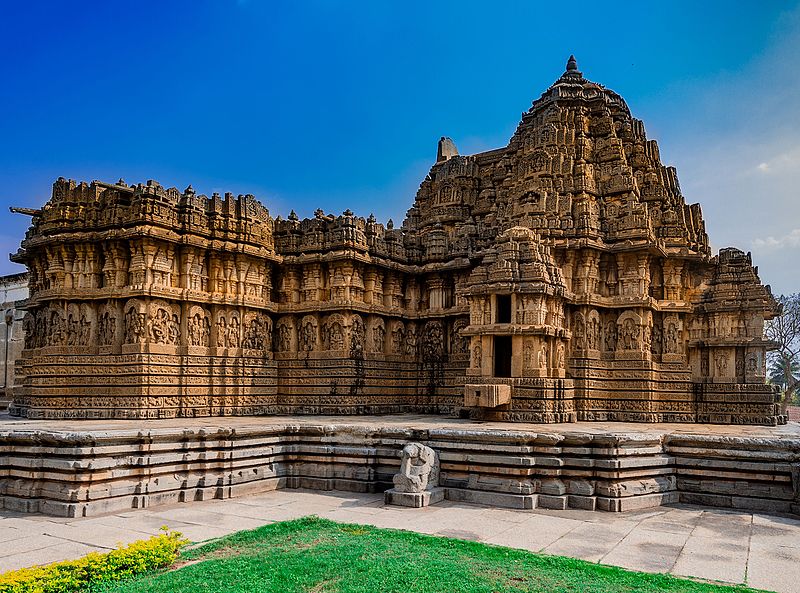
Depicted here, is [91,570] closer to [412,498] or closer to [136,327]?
[412,498]

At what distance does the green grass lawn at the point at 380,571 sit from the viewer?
6277 mm

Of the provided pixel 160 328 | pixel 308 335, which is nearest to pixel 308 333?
pixel 308 335

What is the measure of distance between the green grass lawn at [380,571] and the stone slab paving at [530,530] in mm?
642

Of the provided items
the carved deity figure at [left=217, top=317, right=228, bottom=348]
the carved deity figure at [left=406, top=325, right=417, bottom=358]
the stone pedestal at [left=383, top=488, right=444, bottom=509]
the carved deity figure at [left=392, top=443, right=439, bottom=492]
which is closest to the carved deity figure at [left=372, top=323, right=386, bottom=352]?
the carved deity figure at [left=406, top=325, right=417, bottom=358]

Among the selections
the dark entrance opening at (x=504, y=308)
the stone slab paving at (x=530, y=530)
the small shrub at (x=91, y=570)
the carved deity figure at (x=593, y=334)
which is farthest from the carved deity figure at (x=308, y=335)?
the small shrub at (x=91, y=570)

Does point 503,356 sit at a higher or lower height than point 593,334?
lower

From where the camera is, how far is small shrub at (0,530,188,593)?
228 inches

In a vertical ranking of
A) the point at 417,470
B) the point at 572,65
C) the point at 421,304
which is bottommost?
the point at 417,470

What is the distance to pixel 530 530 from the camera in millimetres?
9039

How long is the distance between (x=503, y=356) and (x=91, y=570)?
12693 millimetres

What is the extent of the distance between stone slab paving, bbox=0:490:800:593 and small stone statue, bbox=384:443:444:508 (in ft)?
0.77

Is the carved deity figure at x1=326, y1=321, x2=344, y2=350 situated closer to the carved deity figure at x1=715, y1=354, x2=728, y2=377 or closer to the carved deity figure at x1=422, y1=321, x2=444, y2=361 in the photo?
the carved deity figure at x1=422, y1=321, x2=444, y2=361

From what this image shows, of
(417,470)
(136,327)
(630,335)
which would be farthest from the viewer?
(630,335)

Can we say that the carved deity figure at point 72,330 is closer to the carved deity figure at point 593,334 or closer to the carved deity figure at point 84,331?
the carved deity figure at point 84,331
